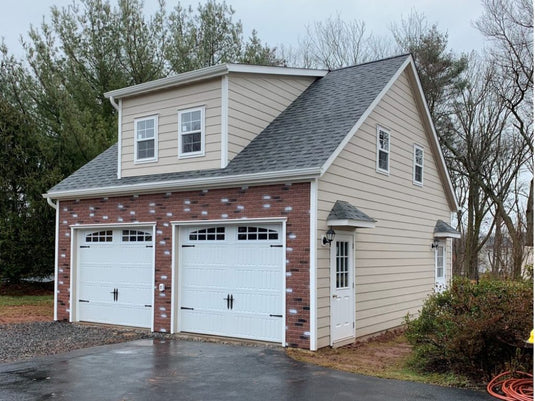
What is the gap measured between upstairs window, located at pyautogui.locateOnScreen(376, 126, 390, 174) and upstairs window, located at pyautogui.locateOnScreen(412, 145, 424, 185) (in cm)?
183

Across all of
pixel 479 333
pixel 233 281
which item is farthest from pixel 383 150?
pixel 479 333

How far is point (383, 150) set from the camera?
12953mm

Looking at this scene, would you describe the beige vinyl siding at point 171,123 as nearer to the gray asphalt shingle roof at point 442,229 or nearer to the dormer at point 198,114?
the dormer at point 198,114

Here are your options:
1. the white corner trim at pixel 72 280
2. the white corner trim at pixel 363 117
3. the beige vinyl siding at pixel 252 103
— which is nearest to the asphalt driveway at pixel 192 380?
the white corner trim at pixel 363 117

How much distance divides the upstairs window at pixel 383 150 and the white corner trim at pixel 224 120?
3.49m

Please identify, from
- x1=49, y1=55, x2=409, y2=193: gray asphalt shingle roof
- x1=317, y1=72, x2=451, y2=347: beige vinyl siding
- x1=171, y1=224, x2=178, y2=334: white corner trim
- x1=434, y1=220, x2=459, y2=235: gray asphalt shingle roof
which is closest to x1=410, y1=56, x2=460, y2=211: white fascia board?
x1=317, y1=72, x2=451, y2=347: beige vinyl siding

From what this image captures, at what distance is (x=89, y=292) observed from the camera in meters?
13.5

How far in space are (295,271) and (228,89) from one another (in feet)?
13.7

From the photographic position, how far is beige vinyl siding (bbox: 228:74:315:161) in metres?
11.9

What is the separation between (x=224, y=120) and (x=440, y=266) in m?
8.37

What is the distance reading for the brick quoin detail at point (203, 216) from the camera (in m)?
10.1

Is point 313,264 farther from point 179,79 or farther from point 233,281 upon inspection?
point 179,79

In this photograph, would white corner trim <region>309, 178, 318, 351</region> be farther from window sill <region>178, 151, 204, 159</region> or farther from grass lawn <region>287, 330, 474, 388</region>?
window sill <region>178, 151, 204, 159</region>

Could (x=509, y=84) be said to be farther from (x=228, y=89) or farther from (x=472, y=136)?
(x=228, y=89)
